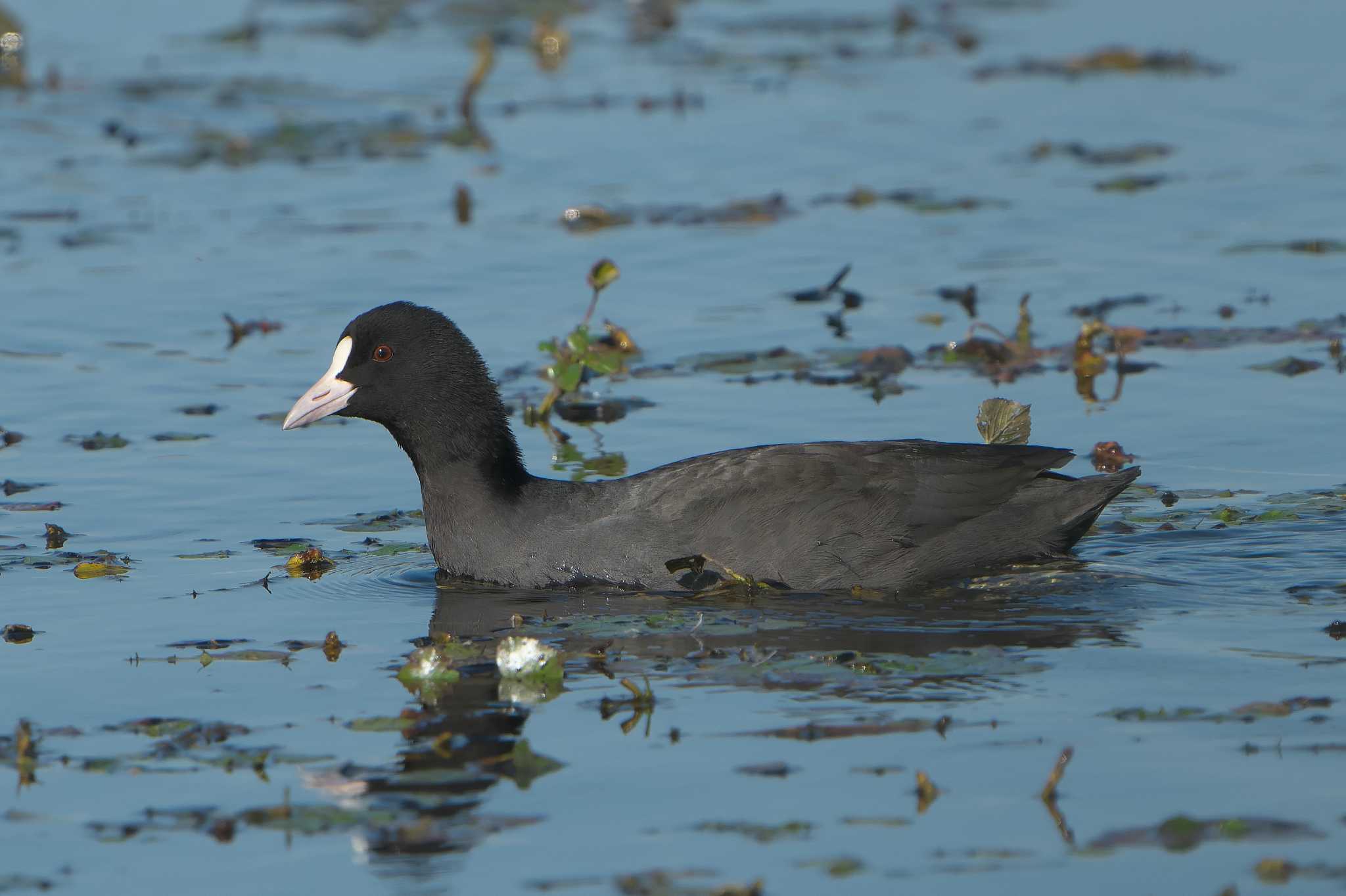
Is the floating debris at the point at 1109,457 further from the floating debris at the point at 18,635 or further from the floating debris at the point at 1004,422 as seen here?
the floating debris at the point at 18,635

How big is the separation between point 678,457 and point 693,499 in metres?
1.75

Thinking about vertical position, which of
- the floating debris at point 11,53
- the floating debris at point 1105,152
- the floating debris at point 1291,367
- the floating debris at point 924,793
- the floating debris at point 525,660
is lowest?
the floating debris at point 924,793

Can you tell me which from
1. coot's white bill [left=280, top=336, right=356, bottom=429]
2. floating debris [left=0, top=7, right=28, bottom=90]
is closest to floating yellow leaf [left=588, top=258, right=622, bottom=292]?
coot's white bill [left=280, top=336, right=356, bottom=429]

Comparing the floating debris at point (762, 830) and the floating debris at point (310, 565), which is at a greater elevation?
the floating debris at point (310, 565)

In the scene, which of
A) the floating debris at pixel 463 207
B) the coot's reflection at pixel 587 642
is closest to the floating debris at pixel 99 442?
the coot's reflection at pixel 587 642

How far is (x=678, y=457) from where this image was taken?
926 cm

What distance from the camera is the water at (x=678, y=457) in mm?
5246

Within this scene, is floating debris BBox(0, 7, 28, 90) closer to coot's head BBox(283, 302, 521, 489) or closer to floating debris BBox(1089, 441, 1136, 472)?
coot's head BBox(283, 302, 521, 489)

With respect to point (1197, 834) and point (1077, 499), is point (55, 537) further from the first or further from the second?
point (1197, 834)

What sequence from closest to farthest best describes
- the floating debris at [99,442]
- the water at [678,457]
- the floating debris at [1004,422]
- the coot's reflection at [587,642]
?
the water at [678,457] < the coot's reflection at [587,642] < the floating debris at [1004,422] < the floating debris at [99,442]

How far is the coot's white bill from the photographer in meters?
8.00

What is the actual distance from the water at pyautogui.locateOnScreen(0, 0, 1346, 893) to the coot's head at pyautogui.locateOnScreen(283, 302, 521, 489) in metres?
0.56

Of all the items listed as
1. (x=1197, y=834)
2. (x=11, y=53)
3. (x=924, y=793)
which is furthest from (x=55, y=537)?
(x=11, y=53)

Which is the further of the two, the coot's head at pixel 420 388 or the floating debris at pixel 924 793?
the coot's head at pixel 420 388
